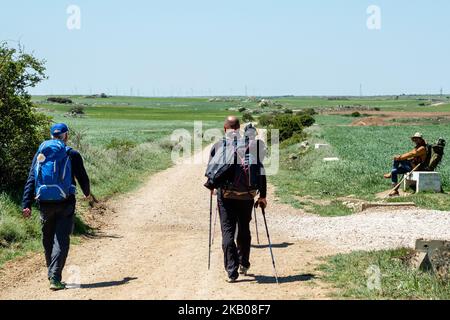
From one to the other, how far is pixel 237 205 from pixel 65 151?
241 centimetres

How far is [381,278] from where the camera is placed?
8203 millimetres

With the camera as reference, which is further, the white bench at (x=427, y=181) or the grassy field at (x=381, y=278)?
the white bench at (x=427, y=181)

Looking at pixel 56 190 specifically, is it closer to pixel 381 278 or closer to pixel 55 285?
pixel 55 285

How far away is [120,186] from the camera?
20.3 metres

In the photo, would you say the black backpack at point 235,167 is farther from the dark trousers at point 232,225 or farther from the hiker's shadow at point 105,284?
the hiker's shadow at point 105,284

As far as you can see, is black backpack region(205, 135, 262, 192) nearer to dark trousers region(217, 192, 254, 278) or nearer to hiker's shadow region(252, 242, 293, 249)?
dark trousers region(217, 192, 254, 278)

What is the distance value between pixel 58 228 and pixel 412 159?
1259 cm

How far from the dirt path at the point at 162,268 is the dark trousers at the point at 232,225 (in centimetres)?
28

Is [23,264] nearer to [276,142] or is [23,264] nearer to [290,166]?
[290,166]

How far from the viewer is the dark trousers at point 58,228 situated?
8219 millimetres

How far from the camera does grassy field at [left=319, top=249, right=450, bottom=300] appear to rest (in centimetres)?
756

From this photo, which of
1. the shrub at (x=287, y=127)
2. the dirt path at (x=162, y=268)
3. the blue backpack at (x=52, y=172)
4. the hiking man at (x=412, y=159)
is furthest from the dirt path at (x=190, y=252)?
the shrub at (x=287, y=127)

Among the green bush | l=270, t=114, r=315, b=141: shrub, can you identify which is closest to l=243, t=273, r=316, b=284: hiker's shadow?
the green bush
